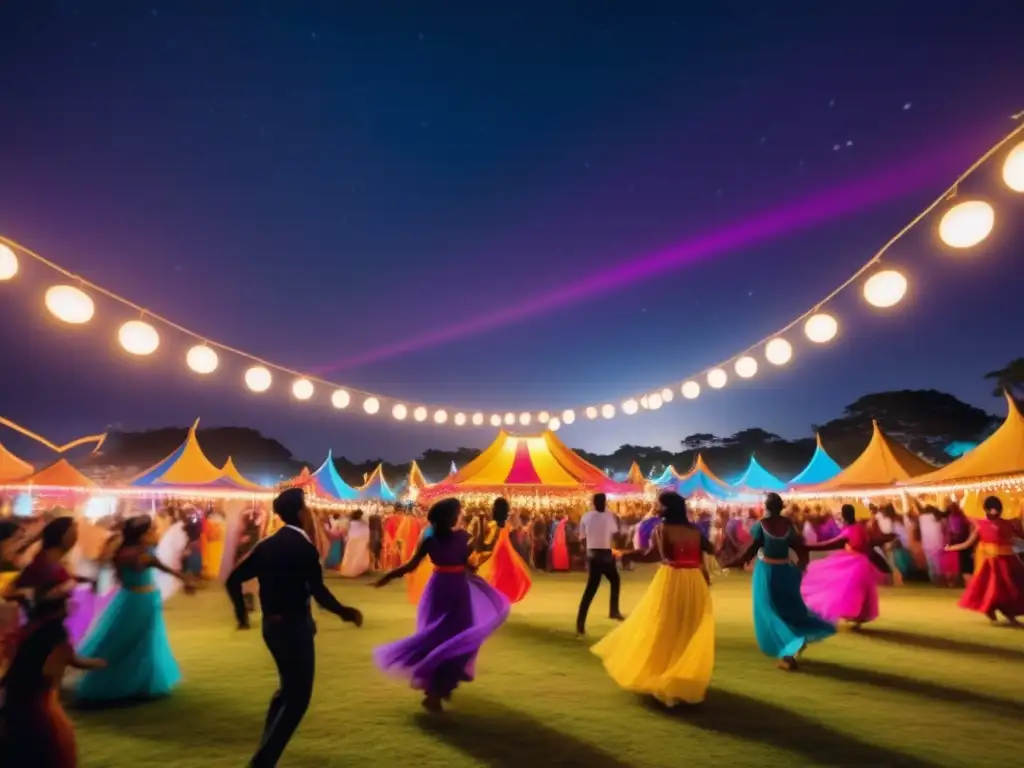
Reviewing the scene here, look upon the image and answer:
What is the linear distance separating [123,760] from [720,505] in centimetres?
3126

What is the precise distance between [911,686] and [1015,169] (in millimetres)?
4966

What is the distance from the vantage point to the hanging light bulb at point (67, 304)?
8.42 metres

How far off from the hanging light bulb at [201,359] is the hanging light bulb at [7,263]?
398 cm

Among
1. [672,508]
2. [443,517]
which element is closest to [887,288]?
[672,508]

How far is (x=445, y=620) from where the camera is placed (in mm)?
6109

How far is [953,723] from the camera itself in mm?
5477

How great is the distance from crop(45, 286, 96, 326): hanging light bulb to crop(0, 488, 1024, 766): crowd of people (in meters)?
2.53

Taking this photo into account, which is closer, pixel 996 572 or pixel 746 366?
pixel 996 572

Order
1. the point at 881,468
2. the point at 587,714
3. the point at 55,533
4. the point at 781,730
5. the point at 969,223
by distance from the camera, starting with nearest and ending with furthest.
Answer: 1. the point at 55,533
2. the point at 781,730
3. the point at 587,714
4. the point at 969,223
5. the point at 881,468

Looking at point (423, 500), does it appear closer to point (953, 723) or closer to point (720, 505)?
point (720, 505)

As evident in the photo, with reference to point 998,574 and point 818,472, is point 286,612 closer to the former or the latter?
point 998,574

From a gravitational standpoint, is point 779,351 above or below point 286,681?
above

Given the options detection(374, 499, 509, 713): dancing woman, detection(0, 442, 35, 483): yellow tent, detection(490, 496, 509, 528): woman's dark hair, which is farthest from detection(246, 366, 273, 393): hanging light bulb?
detection(0, 442, 35, 483): yellow tent

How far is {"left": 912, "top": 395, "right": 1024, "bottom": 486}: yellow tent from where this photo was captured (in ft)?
49.9
